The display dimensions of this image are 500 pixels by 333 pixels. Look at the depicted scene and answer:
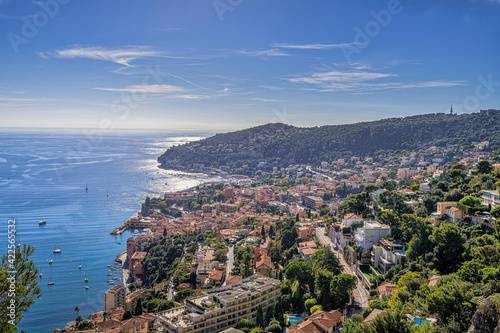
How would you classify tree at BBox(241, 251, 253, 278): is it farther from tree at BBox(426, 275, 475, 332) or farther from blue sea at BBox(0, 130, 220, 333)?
tree at BBox(426, 275, 475, 332)

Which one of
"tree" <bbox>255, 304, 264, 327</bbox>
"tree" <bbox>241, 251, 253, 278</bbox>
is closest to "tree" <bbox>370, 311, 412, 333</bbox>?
"tree" <bbox>255, 304, 264, 327</bbox>

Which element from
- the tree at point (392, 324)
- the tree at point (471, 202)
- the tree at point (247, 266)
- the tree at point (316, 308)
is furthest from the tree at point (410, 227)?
the tree at point (392, 324)

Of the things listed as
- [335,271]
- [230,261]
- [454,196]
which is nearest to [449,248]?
[335,271]

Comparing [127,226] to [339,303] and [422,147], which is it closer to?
[339,303]

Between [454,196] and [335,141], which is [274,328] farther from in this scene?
[335,141]

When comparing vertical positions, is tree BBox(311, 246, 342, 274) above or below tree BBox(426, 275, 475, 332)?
below
